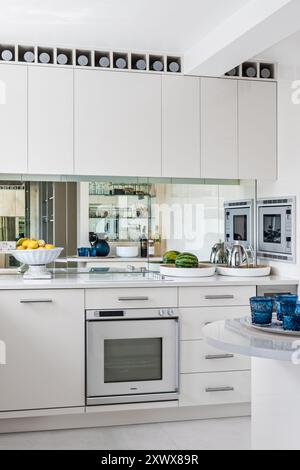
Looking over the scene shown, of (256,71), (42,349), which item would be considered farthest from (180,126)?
(42,349)

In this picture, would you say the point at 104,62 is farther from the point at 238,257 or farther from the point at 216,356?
the point at 216,356

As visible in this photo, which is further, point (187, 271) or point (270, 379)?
point (187, 271)

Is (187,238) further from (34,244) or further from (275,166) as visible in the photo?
(34,244)

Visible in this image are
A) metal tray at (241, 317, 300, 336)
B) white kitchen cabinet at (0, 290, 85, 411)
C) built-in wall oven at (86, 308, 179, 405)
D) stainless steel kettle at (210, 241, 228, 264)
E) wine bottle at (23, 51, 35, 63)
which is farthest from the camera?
stainless steel kettle at (210, 241, 228, 264)

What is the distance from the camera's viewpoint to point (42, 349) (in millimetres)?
3678

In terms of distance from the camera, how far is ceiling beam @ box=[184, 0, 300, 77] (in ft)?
9.87

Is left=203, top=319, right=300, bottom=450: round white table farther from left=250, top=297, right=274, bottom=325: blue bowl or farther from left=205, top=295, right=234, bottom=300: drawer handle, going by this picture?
left=205, top=295, right=234, bottom=300: drawer handle

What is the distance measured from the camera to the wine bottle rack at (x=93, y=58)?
3986 mm

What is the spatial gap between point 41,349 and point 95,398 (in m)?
0.45

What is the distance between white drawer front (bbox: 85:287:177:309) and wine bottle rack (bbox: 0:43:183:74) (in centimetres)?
150

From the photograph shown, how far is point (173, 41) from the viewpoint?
13.0ft

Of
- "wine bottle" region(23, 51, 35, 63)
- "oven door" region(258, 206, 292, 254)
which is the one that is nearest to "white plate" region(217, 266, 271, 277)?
"oven door" region(258, 206, 292, 254)

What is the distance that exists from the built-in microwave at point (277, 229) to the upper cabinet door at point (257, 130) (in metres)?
0.24

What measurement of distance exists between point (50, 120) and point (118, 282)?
3.80 feet
